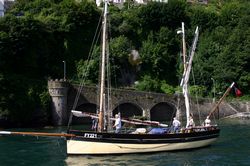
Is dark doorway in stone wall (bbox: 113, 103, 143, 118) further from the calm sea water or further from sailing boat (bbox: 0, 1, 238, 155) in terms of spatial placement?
sailing boat (bbox: 0, 1, 238, 155)

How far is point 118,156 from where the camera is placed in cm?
4341

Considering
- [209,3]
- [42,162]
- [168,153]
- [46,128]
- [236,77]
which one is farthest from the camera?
[209,3]

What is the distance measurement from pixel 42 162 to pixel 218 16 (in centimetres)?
8484

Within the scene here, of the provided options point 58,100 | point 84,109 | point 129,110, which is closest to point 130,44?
point 129,110

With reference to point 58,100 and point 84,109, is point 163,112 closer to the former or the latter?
point 84,109

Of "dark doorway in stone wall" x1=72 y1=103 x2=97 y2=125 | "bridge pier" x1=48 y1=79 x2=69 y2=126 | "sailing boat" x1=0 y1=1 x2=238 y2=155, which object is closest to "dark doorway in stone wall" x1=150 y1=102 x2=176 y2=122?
"dark doorway in stone wall" x1=72 y1=103 x2=97 y2=125

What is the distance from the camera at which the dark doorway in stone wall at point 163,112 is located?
288ft

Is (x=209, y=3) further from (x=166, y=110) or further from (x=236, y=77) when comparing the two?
(x=166, y=110)

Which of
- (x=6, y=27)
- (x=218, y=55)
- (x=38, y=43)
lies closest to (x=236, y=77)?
(x=218, y=55)

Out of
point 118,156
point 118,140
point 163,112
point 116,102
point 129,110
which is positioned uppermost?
point 116,102

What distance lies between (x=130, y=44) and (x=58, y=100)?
31.3 m

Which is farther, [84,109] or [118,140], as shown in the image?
[84,109]

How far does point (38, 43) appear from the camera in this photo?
289 feet

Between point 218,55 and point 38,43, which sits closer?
point 38,43
